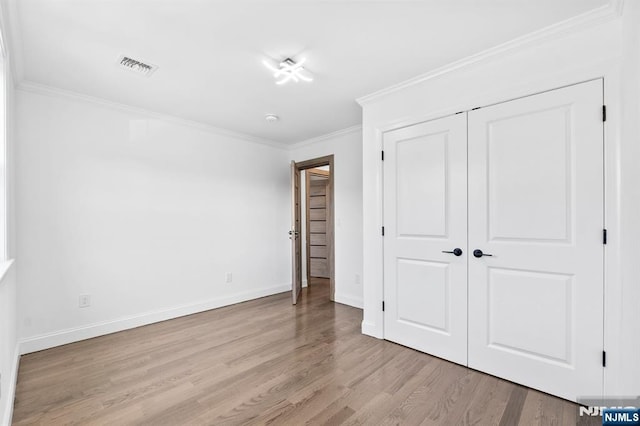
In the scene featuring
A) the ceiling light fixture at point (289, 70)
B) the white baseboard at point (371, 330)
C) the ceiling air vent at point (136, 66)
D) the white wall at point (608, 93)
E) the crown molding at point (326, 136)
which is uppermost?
the ceiling air vent at point (136, 66)

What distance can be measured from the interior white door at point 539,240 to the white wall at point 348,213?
185cm

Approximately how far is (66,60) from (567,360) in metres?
4.27

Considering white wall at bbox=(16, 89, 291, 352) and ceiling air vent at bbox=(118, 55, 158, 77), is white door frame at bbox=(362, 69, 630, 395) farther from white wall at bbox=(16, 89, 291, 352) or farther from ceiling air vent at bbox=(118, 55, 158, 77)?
white wall at bbox=(16, 89, 291, 352)

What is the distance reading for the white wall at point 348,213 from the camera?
13.5 ft

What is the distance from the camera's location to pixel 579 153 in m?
1.93

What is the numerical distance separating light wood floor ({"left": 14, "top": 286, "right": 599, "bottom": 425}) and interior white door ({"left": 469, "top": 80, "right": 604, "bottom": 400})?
0.28 metres

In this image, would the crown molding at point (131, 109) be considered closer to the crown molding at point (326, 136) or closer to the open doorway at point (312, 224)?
the crown molding at point (326, 136)

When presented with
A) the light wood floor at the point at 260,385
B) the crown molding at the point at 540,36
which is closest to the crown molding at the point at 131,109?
the light wood floor at the point at 260,385

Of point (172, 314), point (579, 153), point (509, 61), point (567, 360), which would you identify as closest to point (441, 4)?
point (509, 61)

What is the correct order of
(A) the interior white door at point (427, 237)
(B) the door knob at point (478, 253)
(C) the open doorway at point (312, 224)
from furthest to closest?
1. (C) the open doorway at point (312, 224)
2. (A) the interior white door at point (427, 237)
3. (B) the door knob at point (478, 253)

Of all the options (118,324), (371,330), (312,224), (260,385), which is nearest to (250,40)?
(260,385)

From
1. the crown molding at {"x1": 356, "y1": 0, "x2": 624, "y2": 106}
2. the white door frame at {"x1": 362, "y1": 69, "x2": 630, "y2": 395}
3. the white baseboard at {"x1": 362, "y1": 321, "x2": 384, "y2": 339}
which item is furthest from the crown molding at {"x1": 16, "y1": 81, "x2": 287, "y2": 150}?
the white door frame at {"x1": 362, "y1": 69, "x2": 630, "y2": 395}

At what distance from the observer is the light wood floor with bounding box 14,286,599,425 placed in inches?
71.4

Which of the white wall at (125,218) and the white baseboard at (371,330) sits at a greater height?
the white wall at (125,218)
